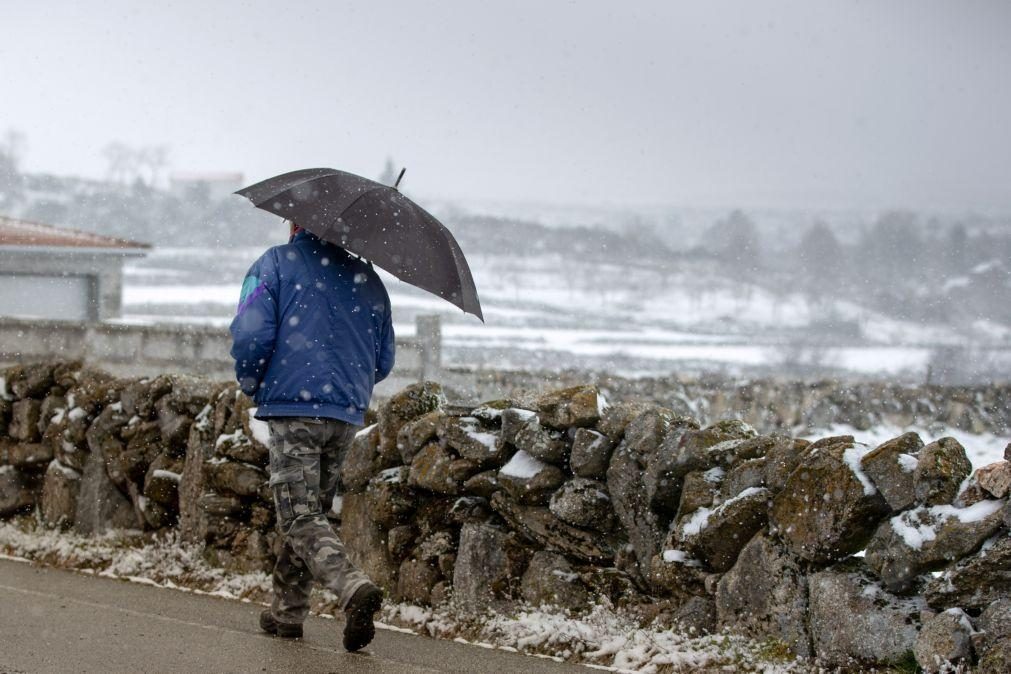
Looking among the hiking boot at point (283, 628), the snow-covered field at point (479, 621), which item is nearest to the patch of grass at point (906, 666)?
the snow-covered field at point (479, 621)

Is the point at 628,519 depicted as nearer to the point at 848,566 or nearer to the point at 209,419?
the point at 848,566

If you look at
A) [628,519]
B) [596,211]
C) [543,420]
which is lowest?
[628,519]

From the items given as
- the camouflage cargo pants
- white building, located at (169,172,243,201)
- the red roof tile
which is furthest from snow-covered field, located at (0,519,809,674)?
white building, located at (169,172,243,201)

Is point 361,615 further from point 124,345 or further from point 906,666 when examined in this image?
point 124,345

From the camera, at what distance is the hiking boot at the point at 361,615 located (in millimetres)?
4523

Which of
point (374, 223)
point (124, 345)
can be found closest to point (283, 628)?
point (374, 223)

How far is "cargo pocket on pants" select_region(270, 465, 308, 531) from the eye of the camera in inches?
192

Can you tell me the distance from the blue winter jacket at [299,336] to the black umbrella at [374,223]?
0.21 m

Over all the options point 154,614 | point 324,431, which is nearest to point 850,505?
point 324,431

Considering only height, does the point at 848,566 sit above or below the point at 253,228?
below

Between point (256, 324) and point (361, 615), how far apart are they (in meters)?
1.33

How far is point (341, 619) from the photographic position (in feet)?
18.7

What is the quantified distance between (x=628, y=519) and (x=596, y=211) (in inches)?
3544

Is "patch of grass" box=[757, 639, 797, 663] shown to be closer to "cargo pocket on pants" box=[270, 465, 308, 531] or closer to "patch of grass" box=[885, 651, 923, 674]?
"patch of grass" box=[885, 651, 923, 674]
